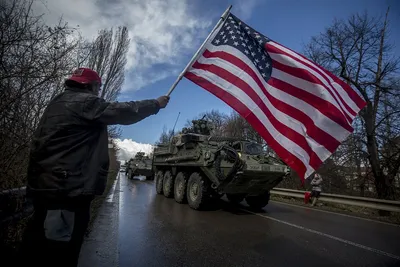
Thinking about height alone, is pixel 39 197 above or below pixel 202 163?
below

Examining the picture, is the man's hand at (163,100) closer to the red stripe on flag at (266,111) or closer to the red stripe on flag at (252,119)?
the red stripe on flag at (252,119)

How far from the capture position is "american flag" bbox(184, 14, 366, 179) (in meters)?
3.36

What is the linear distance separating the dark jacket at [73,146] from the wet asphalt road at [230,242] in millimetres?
1839

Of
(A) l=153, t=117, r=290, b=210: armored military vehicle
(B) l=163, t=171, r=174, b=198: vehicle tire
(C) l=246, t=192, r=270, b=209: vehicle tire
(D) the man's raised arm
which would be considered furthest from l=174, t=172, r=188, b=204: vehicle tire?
(D) the man's raised arm

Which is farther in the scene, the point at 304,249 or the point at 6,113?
the point at 304,249

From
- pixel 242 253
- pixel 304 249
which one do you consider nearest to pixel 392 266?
pixel 304 249

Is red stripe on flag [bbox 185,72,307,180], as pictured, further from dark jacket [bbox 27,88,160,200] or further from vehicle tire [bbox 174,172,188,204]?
vehicle tire [bbox 174,172,188,204]

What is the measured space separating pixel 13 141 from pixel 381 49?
52.9ft

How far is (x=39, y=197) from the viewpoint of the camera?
1911 millimetres

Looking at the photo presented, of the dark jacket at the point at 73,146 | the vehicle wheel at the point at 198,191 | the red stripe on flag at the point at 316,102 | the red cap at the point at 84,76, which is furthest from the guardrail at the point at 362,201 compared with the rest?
the red cap at the point at 84,76

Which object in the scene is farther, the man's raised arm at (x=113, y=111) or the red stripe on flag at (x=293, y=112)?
the red stripe on flag at (x=293, y=112)

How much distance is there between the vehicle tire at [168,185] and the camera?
11.0 meters

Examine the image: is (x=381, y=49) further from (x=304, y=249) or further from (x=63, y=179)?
(x=63, y=179)

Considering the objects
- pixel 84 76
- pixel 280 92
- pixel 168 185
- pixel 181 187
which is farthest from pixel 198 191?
pixel 84 76
